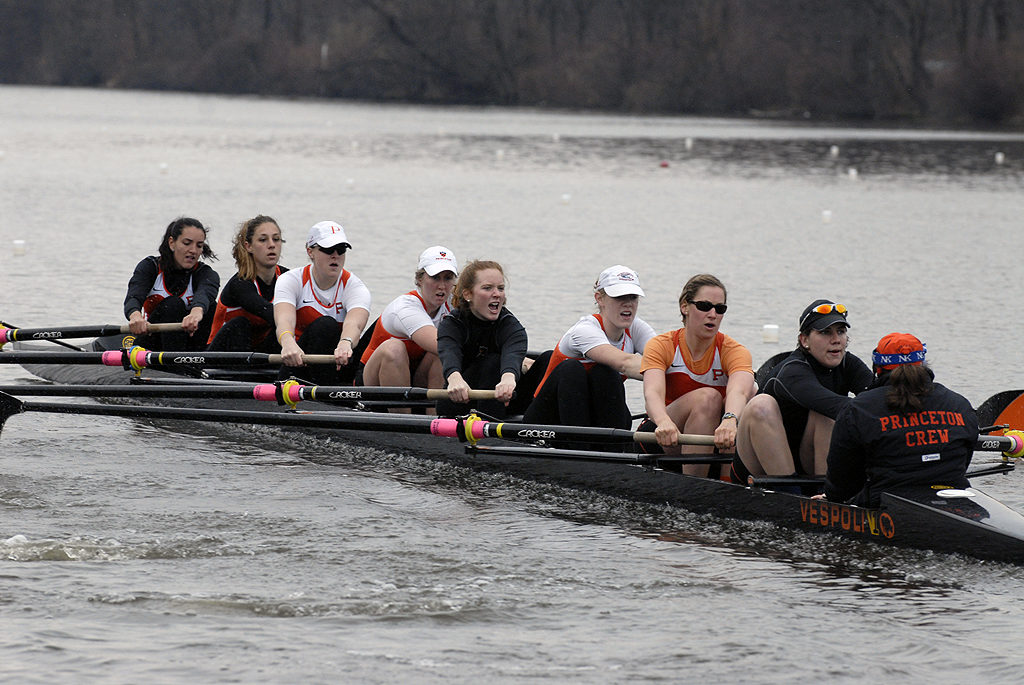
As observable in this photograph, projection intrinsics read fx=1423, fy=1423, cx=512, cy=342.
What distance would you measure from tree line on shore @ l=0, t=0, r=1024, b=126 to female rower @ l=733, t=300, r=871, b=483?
57732 mm

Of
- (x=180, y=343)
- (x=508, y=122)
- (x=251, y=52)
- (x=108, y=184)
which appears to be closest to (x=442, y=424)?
(x=180, y=343)

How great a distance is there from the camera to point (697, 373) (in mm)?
8141

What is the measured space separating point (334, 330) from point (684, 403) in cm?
319

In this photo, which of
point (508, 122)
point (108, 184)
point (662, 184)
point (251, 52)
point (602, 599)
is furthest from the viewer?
point (251, 52)

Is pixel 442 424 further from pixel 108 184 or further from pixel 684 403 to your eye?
pixel 108 184

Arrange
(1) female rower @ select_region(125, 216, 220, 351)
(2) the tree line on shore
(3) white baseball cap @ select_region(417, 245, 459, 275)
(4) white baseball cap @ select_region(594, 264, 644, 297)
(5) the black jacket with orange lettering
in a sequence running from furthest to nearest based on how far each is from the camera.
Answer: (2) the tree line on shore < (1) female rower @ select_region(125, 216, 220, 351) < (3) white baseball cap @ select_region(417, 245, 459, 275) < (4) white baseball cap @ select_region(594, 264, 644, 297) < (5) the black jacket with orange lettering

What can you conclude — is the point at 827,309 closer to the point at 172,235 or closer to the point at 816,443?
the point at 816,443

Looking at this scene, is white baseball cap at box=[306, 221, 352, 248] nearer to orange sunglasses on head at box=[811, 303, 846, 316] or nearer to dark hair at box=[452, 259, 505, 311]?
dark hair at box=[452, 259, 505, 311]

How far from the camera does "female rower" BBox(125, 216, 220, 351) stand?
11180mm

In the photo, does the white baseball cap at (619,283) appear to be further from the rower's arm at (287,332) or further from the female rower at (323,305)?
the rower's arm at (287,332)

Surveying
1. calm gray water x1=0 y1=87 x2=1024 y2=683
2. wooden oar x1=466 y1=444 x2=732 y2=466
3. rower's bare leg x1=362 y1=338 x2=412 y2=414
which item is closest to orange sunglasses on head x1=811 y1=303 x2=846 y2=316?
wooden oar x1=466 y1=444 x2=732 y2=466

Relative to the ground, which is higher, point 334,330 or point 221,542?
point 334,330

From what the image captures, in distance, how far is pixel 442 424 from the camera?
8539 millimetres

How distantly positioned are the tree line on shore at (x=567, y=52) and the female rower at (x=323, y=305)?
5622 centimetres
